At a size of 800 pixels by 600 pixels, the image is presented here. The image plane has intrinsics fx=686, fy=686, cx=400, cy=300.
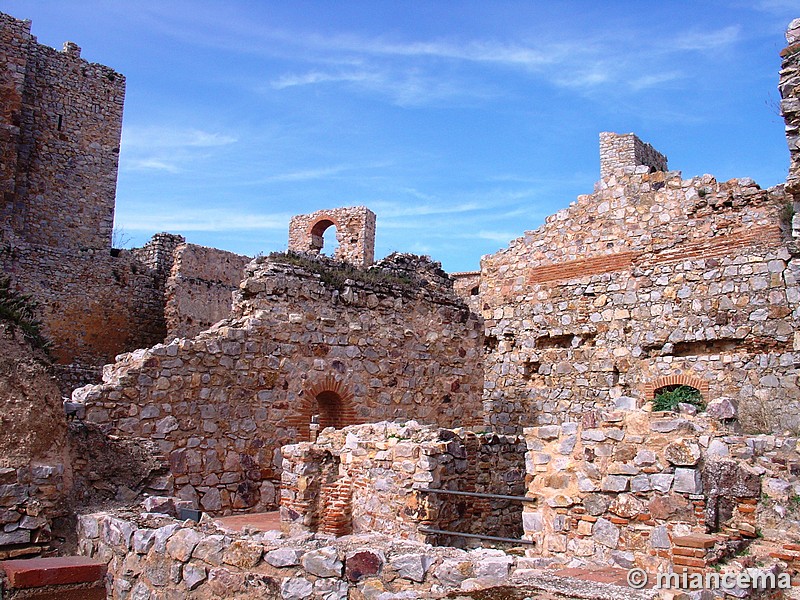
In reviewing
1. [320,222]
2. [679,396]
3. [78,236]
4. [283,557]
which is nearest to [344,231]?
[320,222]

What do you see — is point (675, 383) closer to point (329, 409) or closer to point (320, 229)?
point (329, 409)

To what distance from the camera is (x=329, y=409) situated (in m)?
11.0

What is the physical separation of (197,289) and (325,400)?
34.9ft

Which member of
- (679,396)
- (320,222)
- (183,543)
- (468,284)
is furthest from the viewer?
(468,284)

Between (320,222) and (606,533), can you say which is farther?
(320,222)

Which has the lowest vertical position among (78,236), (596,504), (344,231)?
(596,504)

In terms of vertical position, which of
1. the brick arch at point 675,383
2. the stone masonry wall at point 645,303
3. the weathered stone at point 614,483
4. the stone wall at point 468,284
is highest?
the stone wall at point 468,284

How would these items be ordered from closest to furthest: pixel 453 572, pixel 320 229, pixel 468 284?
pixel 453 572
pixel 320 229
pixel 468 284

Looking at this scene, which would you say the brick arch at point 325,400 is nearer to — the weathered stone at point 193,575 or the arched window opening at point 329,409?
the arched window opening at point 329,409

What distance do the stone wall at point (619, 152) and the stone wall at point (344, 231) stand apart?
1057cm

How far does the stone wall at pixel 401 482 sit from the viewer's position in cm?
738

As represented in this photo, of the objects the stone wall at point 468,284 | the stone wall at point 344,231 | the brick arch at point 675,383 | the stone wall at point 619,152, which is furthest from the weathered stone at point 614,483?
the stone wall at point 619,152

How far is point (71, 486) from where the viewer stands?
561cm

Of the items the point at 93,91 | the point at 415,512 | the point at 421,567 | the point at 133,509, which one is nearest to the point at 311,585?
the point at 421,567
